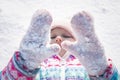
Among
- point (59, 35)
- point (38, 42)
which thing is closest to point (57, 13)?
point (59, 35)

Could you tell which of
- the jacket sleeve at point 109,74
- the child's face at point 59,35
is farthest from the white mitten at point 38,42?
the child's face at point 59,35

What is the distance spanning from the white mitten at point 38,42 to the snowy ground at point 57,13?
85 centimetres

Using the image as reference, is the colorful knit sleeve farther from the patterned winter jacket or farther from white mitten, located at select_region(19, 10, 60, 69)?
white mitten, located at select_region(19, 10, 60, 69)

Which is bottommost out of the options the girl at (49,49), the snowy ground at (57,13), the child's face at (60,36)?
the girl at (49,49)

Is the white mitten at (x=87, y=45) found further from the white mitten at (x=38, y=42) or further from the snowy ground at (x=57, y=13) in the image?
the snowy ground at (x=57, y=13)

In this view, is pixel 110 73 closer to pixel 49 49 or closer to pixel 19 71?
pixel 49 49

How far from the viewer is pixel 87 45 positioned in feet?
3.70

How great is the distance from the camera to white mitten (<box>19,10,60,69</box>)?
1115mm

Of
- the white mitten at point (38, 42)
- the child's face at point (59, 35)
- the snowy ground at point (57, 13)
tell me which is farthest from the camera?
the snowy ground at point (57, 13)

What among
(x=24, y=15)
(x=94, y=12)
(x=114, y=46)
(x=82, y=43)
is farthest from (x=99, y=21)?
(x=82, y=43)

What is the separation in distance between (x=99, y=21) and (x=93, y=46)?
97cm

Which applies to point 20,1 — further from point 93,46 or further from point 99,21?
point 93,46

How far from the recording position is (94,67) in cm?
114

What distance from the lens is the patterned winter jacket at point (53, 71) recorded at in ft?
3.84
